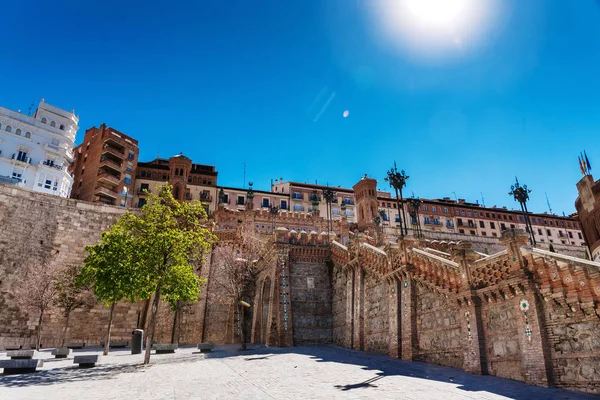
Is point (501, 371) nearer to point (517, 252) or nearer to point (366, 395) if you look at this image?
point (517, 252)

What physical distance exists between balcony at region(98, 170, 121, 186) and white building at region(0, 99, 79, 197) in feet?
20.0

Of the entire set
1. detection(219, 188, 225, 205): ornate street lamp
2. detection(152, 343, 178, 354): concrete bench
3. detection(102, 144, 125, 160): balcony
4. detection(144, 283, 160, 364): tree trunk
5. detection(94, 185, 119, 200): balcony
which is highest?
detection(102, 144, 125, 160): balcony

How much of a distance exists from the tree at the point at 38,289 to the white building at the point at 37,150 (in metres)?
29.3

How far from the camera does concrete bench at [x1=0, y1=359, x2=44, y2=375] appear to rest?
13.1 meters

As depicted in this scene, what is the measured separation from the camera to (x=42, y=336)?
29.8 m

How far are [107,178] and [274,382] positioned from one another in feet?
185

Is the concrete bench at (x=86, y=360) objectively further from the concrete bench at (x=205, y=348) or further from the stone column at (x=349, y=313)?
the stone column at (x=349, y=313)

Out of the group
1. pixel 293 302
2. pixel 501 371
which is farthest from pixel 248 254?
pixel 501 371

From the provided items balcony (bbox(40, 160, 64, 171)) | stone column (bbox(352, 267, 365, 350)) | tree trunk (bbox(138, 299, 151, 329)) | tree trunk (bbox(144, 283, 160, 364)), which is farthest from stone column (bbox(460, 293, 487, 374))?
balcony (bbox(40, 160, 64, 171))

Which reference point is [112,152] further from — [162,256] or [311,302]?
[311,302]

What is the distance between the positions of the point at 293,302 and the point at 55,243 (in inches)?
955

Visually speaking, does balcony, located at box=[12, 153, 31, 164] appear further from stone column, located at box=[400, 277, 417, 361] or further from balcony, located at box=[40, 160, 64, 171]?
stone column, located at box=[400, 277, 417, 361]

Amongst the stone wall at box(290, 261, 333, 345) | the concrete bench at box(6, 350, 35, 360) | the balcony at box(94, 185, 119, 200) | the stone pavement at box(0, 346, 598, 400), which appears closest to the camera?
the stone pavement at box(0, 346, 598, 400)

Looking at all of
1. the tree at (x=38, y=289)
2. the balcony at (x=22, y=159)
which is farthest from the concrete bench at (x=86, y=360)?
the balcony at (x=22, y=159)
